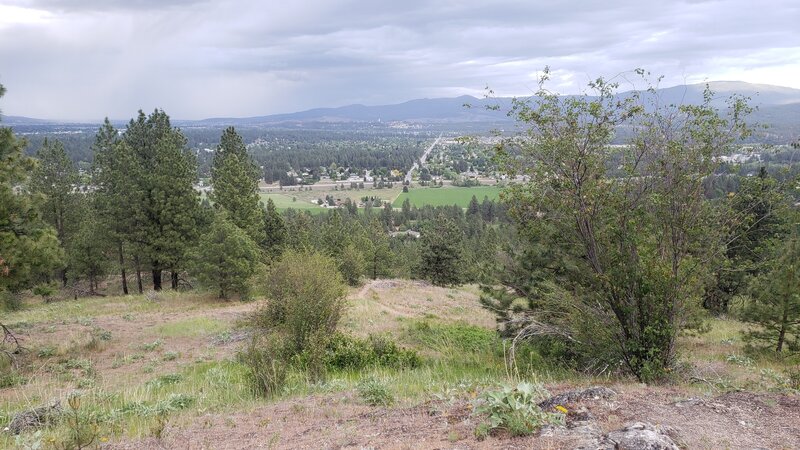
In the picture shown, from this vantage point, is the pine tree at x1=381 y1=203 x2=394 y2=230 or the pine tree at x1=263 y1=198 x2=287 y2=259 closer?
the pine tree at x1=263 y1=198 x2=287 y2=259

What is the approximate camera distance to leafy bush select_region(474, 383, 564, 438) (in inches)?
177

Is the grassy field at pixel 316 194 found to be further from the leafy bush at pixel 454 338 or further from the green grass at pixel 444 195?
the leafy bush at pixel 454 338

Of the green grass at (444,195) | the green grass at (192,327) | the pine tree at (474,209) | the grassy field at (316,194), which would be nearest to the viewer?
the green grass at (192,327)

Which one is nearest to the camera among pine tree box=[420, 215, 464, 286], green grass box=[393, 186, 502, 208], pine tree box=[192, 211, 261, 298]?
pine tree box=[192, 211, 261, 298]

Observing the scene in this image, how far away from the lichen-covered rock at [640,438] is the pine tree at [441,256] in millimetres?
37725

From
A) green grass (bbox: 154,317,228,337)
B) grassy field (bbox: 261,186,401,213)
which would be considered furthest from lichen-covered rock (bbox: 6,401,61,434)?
grassy field (bbox: 261,186,401,213)

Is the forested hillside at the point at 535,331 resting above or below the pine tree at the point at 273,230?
above

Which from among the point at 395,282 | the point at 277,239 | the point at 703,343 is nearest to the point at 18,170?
the point at 703,343

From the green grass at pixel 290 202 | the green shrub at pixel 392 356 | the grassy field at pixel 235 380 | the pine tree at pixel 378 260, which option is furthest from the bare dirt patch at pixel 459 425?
the green grass at pixel 290 202

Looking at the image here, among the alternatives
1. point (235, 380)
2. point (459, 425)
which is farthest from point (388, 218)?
point (459, 425)

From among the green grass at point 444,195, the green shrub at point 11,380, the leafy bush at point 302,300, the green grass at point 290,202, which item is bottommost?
the green grass at point 444,195

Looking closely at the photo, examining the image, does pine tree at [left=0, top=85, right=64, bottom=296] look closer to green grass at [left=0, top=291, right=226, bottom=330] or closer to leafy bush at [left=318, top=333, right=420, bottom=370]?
leafy bush at [left=318, top=333, right=420, bottom=370]

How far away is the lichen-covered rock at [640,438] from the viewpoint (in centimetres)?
404

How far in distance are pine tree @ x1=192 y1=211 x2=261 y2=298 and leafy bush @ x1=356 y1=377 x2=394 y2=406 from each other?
18.3 meters
